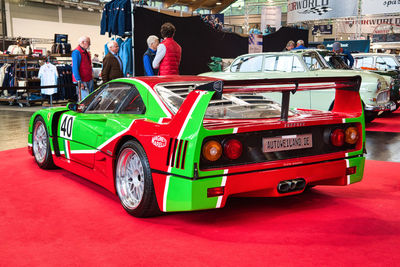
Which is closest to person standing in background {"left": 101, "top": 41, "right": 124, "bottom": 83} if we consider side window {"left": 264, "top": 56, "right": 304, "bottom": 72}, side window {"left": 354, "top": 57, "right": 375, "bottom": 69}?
side window {"left": 264, "top": 56, "right": 304, "bottom": 72}

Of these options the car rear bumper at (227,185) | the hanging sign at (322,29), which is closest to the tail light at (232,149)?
the car rear bumper at (227,185)

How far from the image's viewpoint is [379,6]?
17422mm

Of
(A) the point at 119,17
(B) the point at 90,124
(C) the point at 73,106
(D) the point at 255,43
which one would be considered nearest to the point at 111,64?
(A) the point at 119,17

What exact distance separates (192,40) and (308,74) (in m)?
4.68

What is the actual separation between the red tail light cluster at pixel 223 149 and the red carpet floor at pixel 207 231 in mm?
533

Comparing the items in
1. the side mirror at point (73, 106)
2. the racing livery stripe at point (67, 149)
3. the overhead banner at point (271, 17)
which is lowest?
the racing livery stripe at point (67, 149)

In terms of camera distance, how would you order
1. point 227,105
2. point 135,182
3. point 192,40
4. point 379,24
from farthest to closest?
1. point 379,24
2. point 192,40
3. point 227,105
4. point 135,182

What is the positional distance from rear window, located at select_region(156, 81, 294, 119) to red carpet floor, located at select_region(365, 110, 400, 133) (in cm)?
511

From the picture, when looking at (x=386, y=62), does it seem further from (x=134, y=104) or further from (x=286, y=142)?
(x=134, y=104)

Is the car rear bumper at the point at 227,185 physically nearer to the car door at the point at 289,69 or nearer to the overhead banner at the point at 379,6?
the car door at the point at 289,69

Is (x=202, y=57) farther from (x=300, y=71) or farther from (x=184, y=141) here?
(x=184, y=141)

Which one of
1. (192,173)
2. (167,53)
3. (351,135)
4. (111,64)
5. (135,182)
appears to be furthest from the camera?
(111,64)

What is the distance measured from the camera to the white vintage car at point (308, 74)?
764 cm

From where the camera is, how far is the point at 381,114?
10.6 meters
